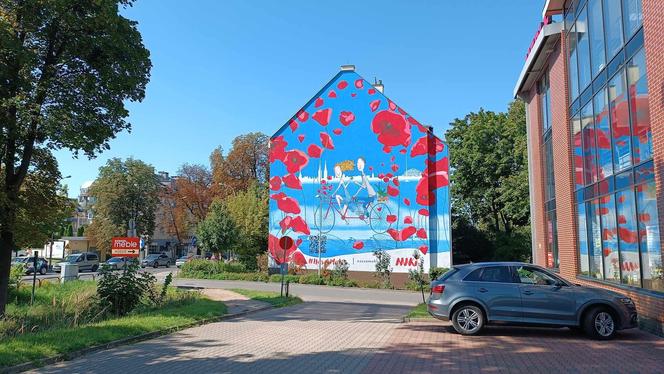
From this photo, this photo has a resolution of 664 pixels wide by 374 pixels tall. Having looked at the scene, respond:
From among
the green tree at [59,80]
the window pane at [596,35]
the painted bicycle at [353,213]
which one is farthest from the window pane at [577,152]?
the painted bicycle at [353,213]

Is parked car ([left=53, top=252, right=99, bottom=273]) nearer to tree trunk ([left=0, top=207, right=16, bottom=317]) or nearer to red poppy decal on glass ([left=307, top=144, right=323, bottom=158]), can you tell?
red poppy decal on glass ([left=307, top=144, right=323, bottom=158])

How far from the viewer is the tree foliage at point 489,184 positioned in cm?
4209

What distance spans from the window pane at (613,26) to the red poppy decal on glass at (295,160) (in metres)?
23.6

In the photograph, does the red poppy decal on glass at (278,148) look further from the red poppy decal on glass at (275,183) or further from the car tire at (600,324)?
the car tire at (600,324)

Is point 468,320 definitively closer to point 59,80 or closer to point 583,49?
point 583,49

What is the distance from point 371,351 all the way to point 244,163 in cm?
5432

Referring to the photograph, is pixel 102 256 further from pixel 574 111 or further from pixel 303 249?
pixel 574 111

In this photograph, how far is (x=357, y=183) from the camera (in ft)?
113

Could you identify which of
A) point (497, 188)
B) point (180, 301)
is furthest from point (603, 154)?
point (497, 188)

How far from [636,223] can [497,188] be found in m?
31.8

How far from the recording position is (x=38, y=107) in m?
13.7

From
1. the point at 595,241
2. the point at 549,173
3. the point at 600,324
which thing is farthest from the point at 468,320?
the point at 549,173

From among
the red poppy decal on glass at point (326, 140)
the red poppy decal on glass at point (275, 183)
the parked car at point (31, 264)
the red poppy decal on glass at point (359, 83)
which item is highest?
the red poppy decal on glass at point (359, 83)

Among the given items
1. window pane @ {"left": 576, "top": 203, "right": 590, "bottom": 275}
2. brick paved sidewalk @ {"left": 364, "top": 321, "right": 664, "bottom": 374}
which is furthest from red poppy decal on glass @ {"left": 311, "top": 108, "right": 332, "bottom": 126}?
brick paved sidewalk @ {"left": 364, "top": 321, "right": 664, "bottom": 374}
